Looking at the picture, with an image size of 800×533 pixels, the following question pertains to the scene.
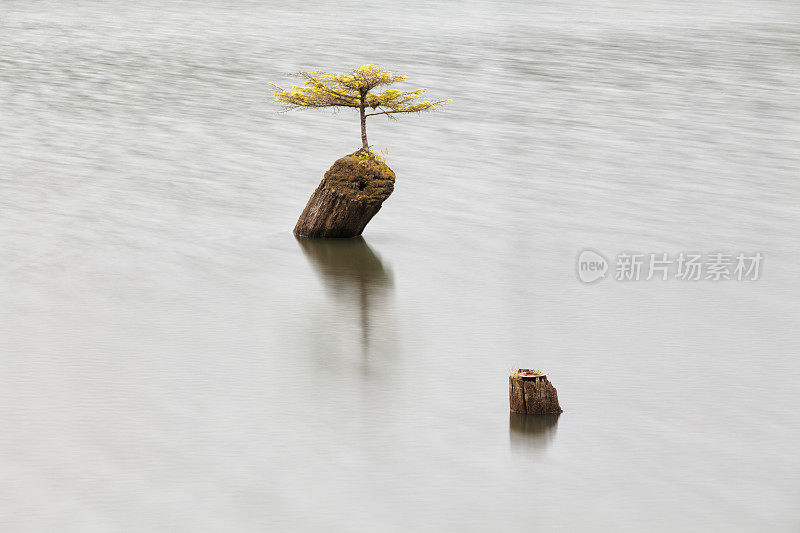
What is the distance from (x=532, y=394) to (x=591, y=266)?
10921mm

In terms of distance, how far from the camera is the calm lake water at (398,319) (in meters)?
14.1

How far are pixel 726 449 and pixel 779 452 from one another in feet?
2.30

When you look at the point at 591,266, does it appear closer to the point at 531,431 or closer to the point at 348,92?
the point at 348,92

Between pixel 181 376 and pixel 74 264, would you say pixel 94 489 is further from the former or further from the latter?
pixel 74 264

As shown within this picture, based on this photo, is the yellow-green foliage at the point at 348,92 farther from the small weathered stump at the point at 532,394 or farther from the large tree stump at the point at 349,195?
the small weathered stump at the point at 532,394

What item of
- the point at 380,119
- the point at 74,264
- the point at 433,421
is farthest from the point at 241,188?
the point at 433,421

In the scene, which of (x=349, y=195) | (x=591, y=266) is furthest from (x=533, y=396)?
(x=591, y=266)

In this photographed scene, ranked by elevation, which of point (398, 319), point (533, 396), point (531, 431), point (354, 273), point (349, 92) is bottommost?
point (398, 319)

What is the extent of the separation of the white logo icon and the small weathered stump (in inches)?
361

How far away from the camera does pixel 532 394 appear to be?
15812 mm

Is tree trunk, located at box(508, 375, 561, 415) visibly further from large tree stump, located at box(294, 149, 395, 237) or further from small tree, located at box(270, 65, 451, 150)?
small tree, located at box(270, 65, 451, 150)

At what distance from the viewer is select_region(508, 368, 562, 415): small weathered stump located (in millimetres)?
15625

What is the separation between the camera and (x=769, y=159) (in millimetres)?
38719

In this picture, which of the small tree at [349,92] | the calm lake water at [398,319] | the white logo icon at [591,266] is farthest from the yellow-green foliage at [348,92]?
the white logo icon at [591,266]
